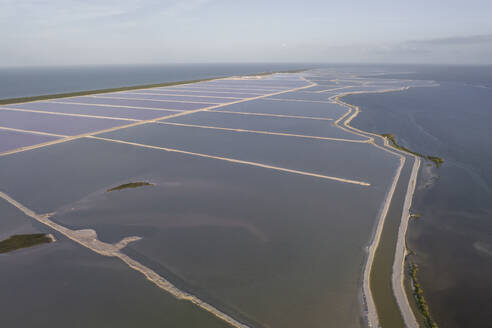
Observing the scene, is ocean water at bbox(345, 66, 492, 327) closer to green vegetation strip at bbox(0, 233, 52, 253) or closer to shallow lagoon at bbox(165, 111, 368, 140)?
shallow lagoon at bbox(165, 111, 368, 140)

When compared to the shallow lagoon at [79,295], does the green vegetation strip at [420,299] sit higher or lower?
lower

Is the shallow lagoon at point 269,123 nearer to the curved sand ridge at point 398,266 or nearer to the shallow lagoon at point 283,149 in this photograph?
the shallow lagoon at point 283,149

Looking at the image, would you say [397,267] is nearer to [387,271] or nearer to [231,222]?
[387,271]

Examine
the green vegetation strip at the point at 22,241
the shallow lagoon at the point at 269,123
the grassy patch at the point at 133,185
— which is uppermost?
the shallow lagoon at the point at 269,123

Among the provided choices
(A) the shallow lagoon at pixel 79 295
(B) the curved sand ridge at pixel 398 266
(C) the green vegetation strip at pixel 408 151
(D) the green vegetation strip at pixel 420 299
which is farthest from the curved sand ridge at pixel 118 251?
(C) the green vegetation strip at pixel 408 151

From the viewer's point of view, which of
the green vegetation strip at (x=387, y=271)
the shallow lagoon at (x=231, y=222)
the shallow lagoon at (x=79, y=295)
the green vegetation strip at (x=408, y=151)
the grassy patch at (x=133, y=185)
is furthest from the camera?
the green vegetation strip at (x=408, y=151)

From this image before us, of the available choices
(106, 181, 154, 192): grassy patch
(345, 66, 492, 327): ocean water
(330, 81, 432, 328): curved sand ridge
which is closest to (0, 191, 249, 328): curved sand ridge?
(106, 181, 154, 192): grassy patch

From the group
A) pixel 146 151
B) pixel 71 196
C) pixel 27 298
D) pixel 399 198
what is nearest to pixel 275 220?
pixel 399 198

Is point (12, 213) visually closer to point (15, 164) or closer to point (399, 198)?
point (15, 164)
